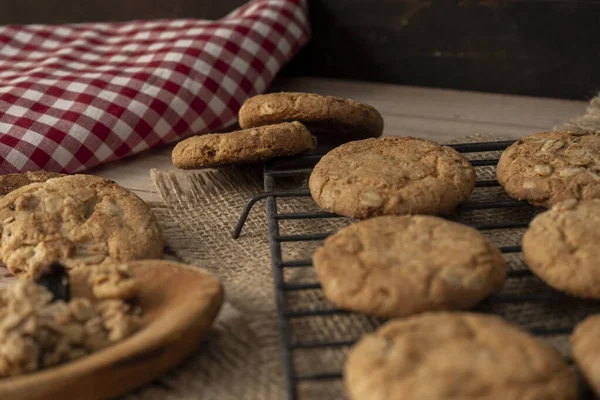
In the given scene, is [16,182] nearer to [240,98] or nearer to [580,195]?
[240,98]

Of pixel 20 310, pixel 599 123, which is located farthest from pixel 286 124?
pixel 599 123

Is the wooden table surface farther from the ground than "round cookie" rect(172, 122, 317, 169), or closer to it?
closer to it

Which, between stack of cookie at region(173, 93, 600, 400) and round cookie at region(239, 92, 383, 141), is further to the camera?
round cookie at region(239, 92, 383, 141)

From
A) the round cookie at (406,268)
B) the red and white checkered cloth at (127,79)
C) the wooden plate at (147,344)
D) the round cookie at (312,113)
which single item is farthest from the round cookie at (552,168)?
the red and white checkered cloth at (127,79)

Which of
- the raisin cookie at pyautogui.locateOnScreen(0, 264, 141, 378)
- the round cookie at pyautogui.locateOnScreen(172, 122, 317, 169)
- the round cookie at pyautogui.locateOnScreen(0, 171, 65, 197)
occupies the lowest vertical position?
the round cookie at pyautogui.locateOnScreen(0, 171, 65, 197)

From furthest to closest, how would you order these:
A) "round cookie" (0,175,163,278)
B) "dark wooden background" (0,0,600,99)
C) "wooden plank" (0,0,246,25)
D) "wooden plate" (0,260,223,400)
→ "wooden plank" (0,0,246,25) → "dark wooden background" (0,0,600,99) → "round cookie" (0,175,163,278) → "wooden plate" (0,260,223,400)

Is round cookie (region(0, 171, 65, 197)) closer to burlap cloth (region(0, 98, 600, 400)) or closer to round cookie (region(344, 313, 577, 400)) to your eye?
burlap cloth (region(0, 98, 600, 400))

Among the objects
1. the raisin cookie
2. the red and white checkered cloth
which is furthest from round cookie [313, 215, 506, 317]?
the red and white checkered cloth

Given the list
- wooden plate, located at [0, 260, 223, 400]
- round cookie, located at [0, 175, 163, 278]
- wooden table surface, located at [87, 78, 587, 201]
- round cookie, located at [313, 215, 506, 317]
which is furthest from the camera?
wooden table surface, located at [87, 78, 587, 201]
